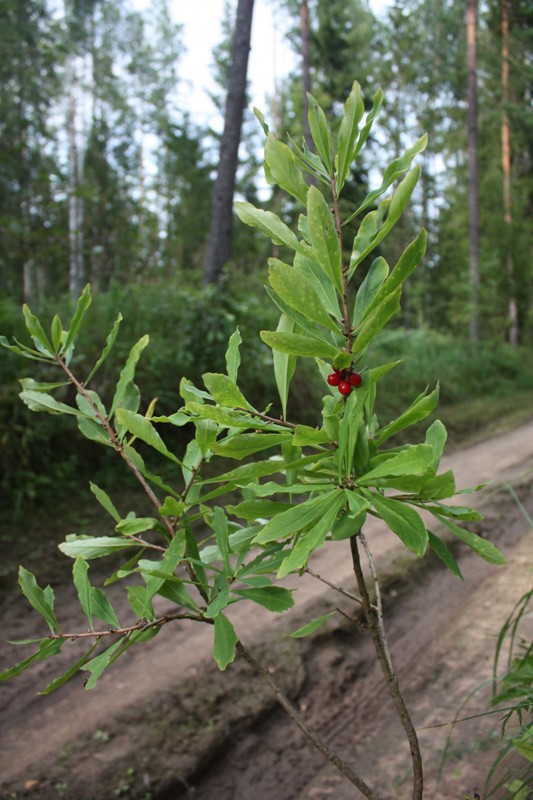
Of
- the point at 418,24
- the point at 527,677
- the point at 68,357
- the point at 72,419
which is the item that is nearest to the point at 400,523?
the point at 68,357

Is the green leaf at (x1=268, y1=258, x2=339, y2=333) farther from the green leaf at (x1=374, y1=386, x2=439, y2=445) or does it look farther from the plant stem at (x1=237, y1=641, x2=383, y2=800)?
the plant stem at (x1=237, y1=641, x2=383, y2=800)

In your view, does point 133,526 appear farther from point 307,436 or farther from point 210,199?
point 210,199

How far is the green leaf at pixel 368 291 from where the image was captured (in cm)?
87

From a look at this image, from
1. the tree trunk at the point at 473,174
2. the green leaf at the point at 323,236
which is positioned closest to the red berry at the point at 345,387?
the green leaf at the point at 323,236

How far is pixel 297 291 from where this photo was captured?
2.59 ft

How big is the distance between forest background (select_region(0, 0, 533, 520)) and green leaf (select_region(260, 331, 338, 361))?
326 cm

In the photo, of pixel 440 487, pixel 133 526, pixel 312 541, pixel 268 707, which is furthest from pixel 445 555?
pixel 268 707

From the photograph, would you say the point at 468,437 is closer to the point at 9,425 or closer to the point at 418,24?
the point at 9,425

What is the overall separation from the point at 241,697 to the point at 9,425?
10.3ft

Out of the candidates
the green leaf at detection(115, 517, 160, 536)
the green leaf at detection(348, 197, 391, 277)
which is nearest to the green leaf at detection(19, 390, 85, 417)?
the green leaf at detection(115, 517, 160, 536)

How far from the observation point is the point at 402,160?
846 millimetres

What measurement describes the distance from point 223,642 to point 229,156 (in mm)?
7577

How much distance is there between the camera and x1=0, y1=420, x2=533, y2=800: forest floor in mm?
2354

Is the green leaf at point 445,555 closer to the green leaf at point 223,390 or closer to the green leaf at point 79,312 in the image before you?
the green leaf at point 223,390
